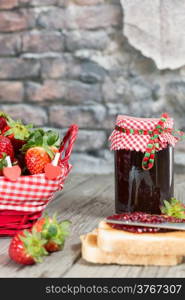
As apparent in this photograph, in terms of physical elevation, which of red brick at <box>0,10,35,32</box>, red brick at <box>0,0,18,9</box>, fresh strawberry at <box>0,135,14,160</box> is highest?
red brick at <box>0,0,18,9</box>

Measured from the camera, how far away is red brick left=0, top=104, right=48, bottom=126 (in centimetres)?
265

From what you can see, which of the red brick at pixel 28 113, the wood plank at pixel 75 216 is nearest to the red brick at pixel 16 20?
the red brick at pixel 28 113

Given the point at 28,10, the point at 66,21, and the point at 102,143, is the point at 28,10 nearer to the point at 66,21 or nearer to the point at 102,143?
the point at 66,21

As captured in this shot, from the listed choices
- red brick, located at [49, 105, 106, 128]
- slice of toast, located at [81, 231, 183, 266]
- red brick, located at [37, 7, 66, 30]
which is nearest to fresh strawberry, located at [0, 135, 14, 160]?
slice of toast, located at [81, 231, 183, 266]

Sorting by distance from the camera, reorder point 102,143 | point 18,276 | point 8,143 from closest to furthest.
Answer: point 18,276
point 8,143
point 102,143

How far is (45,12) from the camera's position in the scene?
2627 millimetres

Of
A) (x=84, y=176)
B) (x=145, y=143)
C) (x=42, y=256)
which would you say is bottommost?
(x=84, y=176)

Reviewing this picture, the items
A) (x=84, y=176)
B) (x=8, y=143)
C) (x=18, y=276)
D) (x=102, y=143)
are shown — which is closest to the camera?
(x=18, y=276)

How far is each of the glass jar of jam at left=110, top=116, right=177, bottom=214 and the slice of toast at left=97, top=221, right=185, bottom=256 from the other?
0.34 metres

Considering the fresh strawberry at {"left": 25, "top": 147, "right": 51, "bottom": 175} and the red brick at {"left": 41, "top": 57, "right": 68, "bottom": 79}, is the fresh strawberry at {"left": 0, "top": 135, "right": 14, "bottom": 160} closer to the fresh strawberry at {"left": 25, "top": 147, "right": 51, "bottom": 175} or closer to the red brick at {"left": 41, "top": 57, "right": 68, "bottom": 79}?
the fresh strawberry at {"left": 25, "top": 147, "right": 51, "bottom": 175}

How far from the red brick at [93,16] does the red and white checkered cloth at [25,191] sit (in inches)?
58.1

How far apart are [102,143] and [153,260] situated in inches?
61.9

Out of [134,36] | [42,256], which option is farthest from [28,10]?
[42,256]

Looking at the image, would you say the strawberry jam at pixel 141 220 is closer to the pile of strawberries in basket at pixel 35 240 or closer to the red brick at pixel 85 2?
the pile of strawberries in basket at pixel 35 240
